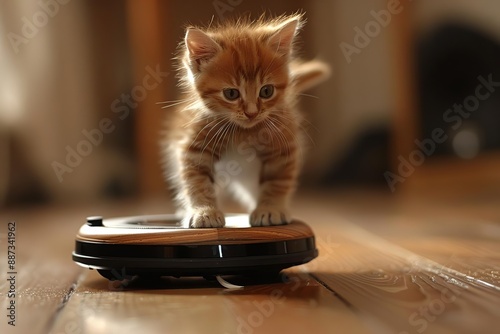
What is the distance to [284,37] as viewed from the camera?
4.25 feet

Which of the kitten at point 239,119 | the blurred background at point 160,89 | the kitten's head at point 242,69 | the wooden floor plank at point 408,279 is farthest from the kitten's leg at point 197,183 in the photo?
the blurred background at point 160,89

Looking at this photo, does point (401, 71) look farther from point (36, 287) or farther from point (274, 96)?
point (36, 287)

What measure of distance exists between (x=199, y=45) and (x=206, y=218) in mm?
331

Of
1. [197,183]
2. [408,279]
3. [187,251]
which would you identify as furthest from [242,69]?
[408,279]

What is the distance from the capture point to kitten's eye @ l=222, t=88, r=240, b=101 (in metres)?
1.22

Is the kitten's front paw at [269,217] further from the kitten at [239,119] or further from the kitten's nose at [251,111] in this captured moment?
the kitten's nose at [251,111]

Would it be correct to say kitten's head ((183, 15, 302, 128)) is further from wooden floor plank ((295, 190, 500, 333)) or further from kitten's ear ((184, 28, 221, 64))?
wooden floor plank ((295, 190, 500, 333))

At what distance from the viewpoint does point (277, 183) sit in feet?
4.33

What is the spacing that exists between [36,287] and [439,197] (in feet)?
7.35

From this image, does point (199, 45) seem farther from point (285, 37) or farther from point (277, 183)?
point (277, 183)

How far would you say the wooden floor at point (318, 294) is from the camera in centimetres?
84

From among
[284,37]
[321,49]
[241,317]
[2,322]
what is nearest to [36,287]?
[2,322]

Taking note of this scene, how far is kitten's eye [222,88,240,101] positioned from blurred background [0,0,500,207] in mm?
1662

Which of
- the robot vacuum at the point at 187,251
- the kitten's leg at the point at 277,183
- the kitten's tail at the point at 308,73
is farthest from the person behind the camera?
the kitten's tail at the point at 308,73
